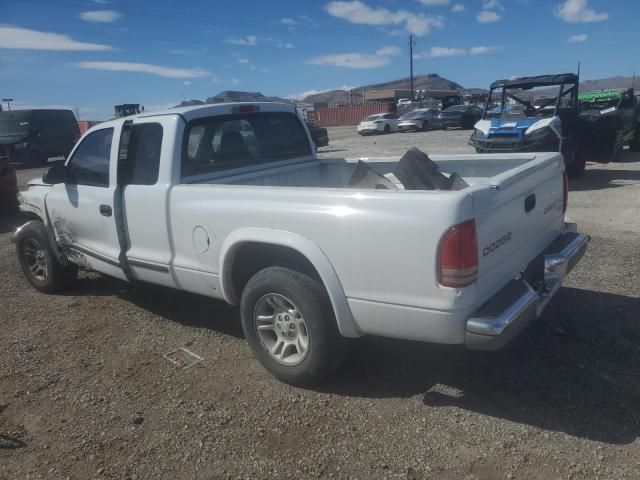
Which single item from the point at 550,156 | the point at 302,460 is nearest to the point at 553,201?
the point at 550,156

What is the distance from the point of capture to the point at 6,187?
10266 millimetres

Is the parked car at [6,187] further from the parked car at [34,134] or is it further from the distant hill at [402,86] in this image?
the distant hill at [402,86]

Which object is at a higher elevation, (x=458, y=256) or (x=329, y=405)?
(x=458, y=256)

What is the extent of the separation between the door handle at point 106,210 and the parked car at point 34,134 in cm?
1896

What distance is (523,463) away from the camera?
2.65 m

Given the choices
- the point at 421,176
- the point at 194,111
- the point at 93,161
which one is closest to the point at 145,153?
the point at 194,111

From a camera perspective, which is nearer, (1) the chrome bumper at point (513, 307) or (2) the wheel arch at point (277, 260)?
(1) the chrome bumper at point (513, 307)

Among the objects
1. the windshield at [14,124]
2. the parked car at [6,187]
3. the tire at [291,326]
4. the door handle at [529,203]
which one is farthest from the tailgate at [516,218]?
the windshield at [14,124]

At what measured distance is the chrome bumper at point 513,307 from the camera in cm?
263

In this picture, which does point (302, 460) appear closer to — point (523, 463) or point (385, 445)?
point (385, 445)

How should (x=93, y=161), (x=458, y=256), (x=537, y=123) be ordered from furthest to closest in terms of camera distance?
(x=537, y=123)
(x=93, y=161)
(x=458, y=256)

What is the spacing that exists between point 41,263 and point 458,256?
473 centimetres

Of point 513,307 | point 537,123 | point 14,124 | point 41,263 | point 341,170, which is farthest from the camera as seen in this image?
point 14,124

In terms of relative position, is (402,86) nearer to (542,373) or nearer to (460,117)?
(460,117)
